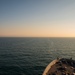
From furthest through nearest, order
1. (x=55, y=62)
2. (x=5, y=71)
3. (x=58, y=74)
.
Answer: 1. (x=5, y=71)
2. (x=55, y=62)
3. (x=58, y=74)

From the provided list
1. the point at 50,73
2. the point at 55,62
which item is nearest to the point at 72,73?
the point at 50,73

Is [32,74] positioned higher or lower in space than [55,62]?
lower

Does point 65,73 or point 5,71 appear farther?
point 5,71

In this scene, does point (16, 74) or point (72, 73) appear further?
point (16, 74)

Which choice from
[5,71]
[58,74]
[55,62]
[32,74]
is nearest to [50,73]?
[58,74]

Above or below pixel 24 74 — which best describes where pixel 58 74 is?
above

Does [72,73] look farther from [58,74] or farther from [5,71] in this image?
[5,71]

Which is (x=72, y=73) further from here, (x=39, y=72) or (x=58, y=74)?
(x=39, y=72)

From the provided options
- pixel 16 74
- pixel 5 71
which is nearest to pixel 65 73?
pixel 16 74

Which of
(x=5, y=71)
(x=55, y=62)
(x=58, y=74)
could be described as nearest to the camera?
(x=58, y=74)
